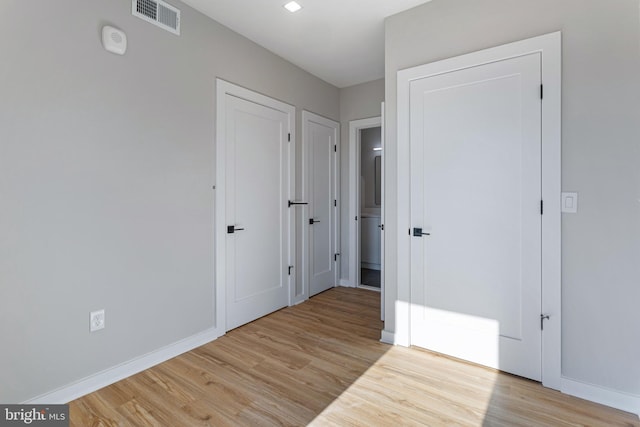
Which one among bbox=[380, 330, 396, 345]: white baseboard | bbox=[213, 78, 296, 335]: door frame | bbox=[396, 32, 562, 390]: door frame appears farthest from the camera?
bbox=[213, 78, 296, 335]: door frame

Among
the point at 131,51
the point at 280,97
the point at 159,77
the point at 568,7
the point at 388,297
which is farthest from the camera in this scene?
the point at 280,97

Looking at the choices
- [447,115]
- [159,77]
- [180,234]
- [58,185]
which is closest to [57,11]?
[159,77]

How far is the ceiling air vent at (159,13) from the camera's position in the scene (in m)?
2.16

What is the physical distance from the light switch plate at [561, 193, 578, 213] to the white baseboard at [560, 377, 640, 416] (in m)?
1.05

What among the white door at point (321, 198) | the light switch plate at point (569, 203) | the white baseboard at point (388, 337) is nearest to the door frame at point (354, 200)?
the white door at point (321, 198)

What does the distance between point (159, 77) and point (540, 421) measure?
3282 mm

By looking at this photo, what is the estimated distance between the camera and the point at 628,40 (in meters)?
1.76

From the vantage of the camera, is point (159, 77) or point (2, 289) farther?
point (159, 77)

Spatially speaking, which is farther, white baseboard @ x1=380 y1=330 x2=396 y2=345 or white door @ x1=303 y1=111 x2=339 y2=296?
white door @ x1=303 y1=111 x2=339 y2=296

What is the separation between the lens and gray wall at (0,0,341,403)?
66.1 inches

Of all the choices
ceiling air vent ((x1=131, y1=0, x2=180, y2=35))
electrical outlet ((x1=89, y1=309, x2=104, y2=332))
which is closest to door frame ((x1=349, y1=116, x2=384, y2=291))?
ceiling air vent ((x1=131, y1=0, x2=180, y2=35))

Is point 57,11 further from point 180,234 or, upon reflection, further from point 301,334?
point 301,334

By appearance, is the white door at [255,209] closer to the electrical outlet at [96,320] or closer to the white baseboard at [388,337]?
the electrical outlet at [96,320]

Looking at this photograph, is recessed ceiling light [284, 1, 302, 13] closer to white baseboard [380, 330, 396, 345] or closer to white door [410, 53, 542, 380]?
white door [410, 53, 542, 380]
